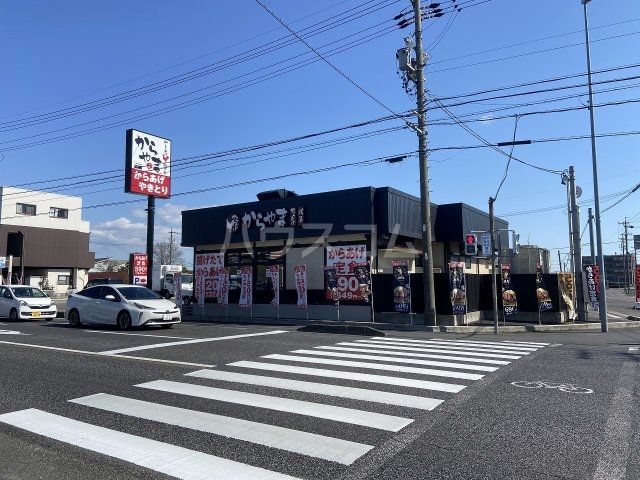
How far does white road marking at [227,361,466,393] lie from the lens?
7.28 m

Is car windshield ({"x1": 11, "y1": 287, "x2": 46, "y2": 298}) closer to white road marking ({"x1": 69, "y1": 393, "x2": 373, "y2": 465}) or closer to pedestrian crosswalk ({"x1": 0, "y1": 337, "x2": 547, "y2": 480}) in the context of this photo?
pedestrian crosswalk ({"x1": 0, "y1": 337, "x2": 547, "y2": 480})

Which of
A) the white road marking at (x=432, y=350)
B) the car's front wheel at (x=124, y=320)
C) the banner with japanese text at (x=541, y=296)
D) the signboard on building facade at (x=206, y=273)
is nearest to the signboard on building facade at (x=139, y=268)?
the signboard on building facade at (x=206, y=273)

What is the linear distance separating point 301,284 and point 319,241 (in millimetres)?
2239

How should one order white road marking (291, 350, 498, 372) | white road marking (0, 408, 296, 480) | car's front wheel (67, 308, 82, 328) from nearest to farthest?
1. white road marking (0, 408, 296, 480)
2. white road marking (291, 350, 498, 372)
3. car's front wheel (67, 308, 82, 328)

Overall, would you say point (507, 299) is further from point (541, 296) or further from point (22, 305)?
point (22, 305)

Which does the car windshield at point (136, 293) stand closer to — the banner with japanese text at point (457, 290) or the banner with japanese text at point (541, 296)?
the banner with japanese text at point (457, 290)

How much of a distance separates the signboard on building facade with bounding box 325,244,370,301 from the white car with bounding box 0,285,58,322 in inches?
460

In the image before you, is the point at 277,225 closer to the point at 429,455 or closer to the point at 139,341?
the point at 139,341

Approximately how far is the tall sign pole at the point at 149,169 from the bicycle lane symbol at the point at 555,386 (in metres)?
21.3

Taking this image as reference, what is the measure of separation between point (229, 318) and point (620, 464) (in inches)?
720

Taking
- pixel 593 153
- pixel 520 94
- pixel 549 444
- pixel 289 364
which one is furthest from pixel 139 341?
pixel 593 153

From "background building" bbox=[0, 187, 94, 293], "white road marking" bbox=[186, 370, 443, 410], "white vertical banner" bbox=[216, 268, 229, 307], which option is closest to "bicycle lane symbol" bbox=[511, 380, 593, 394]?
"white road marking" bbox=[186, 370, 443, 410]

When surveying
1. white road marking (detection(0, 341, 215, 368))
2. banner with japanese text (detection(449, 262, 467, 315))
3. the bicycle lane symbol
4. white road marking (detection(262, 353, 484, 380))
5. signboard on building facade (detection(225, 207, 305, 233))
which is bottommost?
the bicycle lane symbol

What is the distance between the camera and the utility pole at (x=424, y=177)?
17.6 meters
